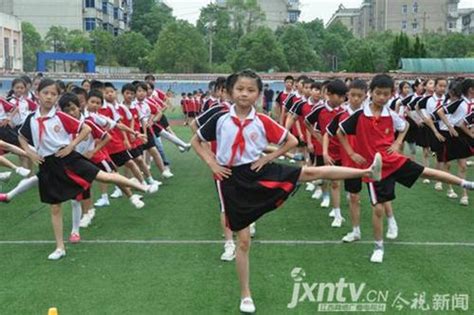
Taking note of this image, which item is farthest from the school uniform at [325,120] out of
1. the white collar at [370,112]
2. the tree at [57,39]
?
the tree at [57,39]

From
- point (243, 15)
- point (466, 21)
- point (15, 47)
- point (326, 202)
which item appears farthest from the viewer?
point (466, 21)

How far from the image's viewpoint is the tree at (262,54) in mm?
51688

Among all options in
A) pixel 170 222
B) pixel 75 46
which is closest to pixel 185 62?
pixel 75 46

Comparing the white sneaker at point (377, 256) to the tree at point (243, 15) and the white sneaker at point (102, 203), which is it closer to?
the white sneaker at point (102, 203)

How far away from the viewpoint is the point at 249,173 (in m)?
4.56

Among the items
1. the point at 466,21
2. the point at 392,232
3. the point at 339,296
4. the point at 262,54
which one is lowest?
the point at 339,296

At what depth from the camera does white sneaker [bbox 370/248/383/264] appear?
18.7 feet

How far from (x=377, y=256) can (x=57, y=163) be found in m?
3.07

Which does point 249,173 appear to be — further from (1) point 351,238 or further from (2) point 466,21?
(2) point 466,21

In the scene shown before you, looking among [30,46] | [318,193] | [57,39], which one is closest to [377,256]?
[318,193]

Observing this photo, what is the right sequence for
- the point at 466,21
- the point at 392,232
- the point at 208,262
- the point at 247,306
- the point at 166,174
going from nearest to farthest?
the point at 247,306
the point at 208,262
the point at 392,232
the point at 166,174
the point at 466,21

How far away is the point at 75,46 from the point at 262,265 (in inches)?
2054

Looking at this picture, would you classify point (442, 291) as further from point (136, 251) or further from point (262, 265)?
point (136, 251)

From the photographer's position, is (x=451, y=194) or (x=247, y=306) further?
(x=451, y=194)
